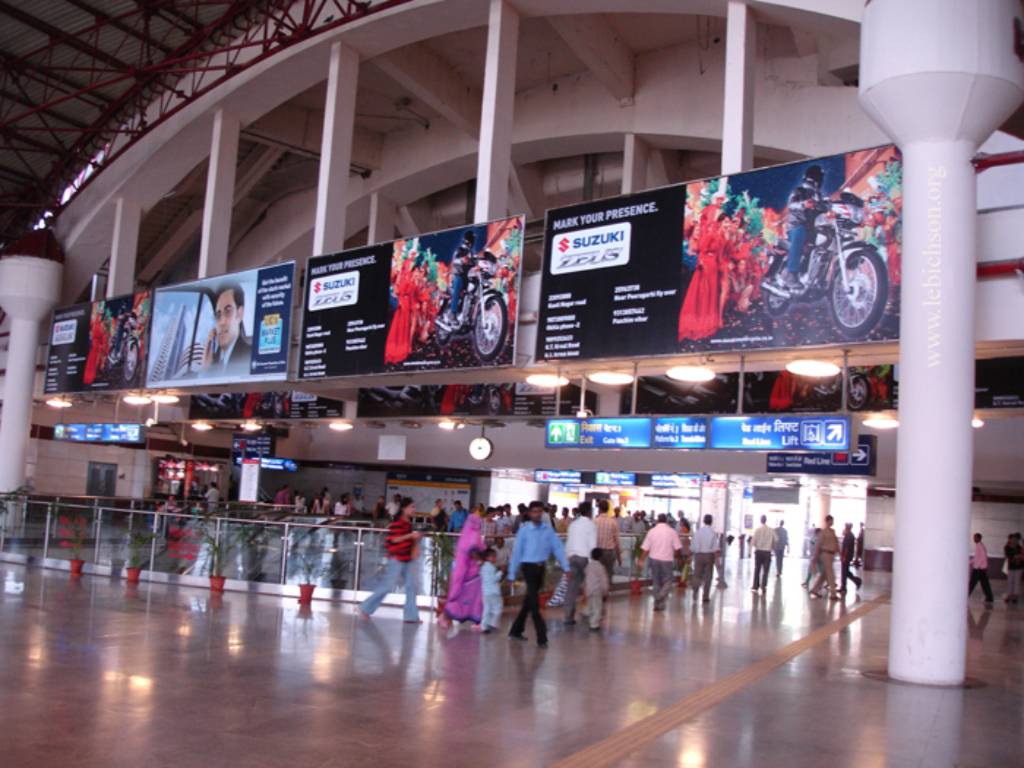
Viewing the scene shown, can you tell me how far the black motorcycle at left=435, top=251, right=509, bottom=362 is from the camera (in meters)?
12.4

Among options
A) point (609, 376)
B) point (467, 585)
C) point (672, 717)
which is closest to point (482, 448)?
point (609, 376)

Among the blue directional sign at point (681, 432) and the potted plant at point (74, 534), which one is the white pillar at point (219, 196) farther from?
the blue directional sign at point (681, 432)

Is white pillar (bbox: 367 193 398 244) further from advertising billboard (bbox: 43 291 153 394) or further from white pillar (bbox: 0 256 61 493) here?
white pillar (bbox: 0 256 61 493)

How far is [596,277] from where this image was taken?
457 inches

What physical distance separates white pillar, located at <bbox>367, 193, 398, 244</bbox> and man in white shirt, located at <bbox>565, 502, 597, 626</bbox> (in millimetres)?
12255

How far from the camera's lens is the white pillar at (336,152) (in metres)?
15.9

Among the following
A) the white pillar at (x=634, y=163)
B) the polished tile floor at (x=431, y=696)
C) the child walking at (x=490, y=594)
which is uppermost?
the white pillar at (x=634, y=163)

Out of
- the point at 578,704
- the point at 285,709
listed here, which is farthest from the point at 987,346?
the point at 285,709

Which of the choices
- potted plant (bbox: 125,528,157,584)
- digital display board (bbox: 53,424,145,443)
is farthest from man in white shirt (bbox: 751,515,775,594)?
digital display board (bbox: 53,424,145,443)

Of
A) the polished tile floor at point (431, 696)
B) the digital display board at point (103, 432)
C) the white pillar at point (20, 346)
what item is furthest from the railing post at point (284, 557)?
the white pillar at point (20, 346)

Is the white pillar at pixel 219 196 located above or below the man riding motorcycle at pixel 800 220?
above

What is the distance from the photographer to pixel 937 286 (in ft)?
29.3

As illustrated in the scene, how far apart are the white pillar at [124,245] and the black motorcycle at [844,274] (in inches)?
614

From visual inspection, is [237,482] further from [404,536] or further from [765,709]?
[765,709]
